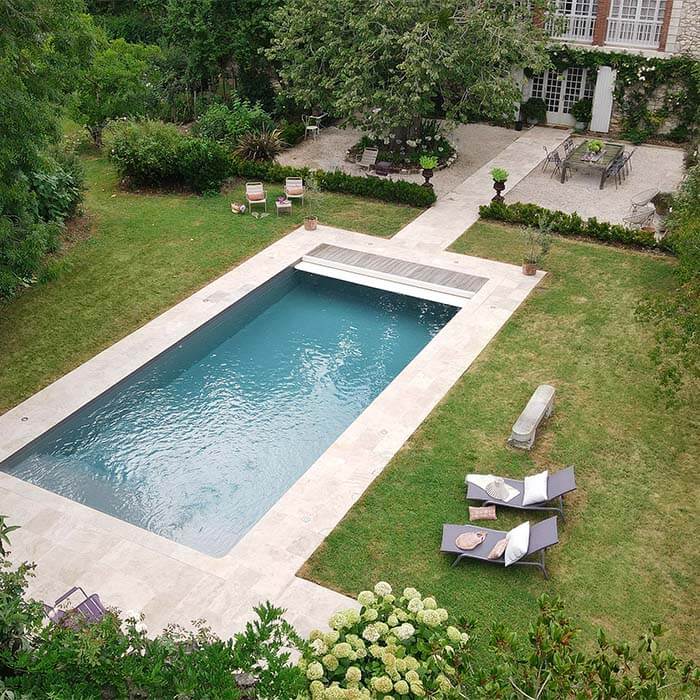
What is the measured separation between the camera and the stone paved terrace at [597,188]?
23.0 m

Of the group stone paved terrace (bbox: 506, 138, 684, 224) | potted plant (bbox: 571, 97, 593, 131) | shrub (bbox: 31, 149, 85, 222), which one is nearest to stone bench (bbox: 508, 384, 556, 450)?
stone paved terrace (bbox: 506, 138, 684, 224)

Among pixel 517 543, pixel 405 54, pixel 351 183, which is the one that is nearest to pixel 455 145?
pixel 405 54

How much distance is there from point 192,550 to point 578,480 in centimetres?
605

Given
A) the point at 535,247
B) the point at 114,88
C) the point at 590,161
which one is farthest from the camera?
the point at 114,88

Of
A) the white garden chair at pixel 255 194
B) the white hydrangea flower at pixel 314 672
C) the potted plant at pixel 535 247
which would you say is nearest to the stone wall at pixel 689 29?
the potted plant at pixel 535 247

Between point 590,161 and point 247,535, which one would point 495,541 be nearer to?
point 247,535

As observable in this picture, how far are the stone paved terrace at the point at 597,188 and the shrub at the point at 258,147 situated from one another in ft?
24.5

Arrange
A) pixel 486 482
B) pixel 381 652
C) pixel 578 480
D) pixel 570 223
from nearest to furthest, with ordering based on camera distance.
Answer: pixel 381 652, pixel 486 482, pixel 578 480, pixel 570 223

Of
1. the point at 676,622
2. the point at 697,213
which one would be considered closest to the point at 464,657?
the point at 676,622

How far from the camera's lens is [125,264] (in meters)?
19.8

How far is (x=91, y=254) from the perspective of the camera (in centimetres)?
2033

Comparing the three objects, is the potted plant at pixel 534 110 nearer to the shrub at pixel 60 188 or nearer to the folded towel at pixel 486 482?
the shrub at pixel 60 188

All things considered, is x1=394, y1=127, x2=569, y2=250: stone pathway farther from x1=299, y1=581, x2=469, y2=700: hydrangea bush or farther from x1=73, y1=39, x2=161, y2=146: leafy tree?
x1=299, y1=581, x2=469, y2=700: hydrangea bush

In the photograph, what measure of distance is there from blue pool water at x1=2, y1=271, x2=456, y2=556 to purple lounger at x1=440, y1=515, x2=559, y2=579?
3.01 m
